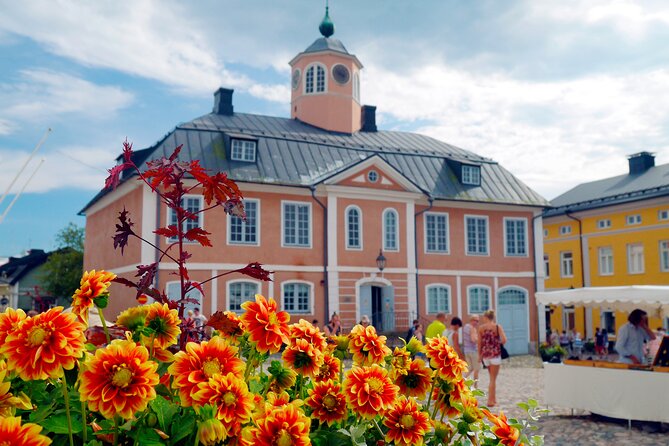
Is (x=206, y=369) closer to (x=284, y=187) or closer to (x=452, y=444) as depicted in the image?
(x=452, y=444)

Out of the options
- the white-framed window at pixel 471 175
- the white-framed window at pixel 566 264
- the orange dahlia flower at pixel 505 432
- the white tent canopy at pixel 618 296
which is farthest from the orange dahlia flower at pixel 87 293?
the white-framed window at pixel 566 264

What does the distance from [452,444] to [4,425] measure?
1.62 meters

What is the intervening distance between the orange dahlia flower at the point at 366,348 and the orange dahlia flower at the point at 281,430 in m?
0.79

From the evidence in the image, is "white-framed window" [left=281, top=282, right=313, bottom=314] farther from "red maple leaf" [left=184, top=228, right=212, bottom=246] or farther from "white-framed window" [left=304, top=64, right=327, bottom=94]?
"red maple leaf" [left=184, top=228, right=212, bottom=246]

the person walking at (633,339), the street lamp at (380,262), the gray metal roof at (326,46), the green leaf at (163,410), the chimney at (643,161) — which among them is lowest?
the person walking at (633,339)

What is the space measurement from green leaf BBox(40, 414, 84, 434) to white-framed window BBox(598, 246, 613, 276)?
113ft

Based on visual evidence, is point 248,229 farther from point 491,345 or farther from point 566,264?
point 566,264

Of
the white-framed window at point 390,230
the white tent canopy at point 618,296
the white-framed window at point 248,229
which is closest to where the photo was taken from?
the white tent canopy at point 618,296

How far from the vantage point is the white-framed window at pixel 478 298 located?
2512 centimetres

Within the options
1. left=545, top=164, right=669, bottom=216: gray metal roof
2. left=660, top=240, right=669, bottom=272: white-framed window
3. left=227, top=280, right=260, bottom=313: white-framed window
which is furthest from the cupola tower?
left=660, top=240, right=669, bottom=272: white-framed window

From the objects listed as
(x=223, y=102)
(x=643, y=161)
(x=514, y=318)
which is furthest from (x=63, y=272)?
(x=643, y=161)

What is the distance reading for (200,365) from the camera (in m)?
1.92

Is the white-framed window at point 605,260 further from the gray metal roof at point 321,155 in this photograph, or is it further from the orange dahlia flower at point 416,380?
the orange dahlia flower at point 416,380

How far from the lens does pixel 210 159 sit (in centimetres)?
2220
